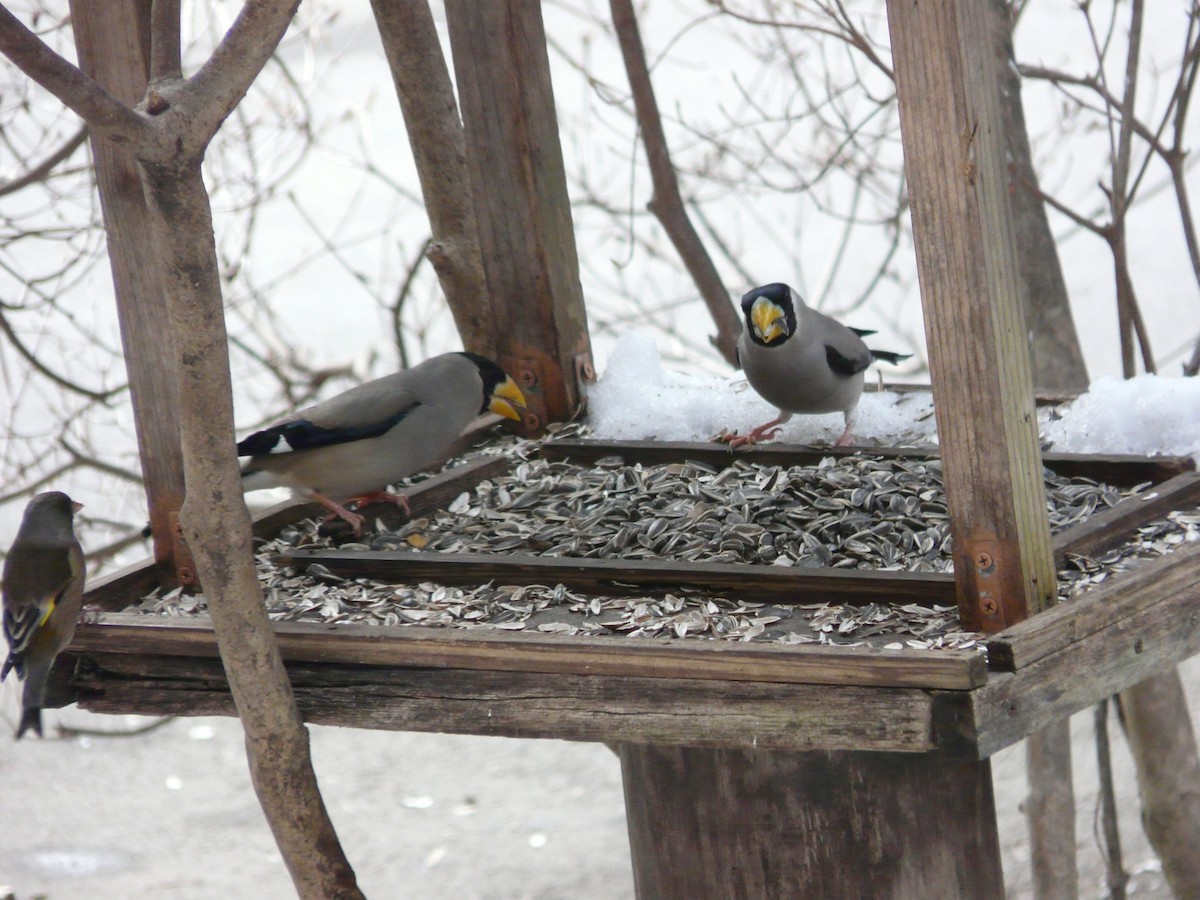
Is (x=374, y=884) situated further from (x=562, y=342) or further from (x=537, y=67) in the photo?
(x=537, y=67)

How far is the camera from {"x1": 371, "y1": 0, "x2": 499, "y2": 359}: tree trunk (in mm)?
3787

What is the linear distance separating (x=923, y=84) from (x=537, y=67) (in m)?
1.57

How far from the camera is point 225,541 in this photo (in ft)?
7.39

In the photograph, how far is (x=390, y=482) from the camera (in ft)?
10.4

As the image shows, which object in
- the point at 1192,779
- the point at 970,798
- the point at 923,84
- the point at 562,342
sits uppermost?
the point at 923,84

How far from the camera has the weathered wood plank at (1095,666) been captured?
2045mm

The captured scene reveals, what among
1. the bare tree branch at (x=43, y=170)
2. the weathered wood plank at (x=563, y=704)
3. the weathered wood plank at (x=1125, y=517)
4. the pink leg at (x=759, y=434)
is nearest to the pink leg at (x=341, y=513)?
the weathered wood plank at (x=563, y=704)

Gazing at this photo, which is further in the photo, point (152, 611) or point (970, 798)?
point (152, 611)

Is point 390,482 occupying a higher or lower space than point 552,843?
higher

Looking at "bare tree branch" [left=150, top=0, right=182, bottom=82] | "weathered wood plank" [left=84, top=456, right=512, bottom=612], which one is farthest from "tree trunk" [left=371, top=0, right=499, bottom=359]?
"bare tree branch" [left=150, top=0, right=182, bottom=82]

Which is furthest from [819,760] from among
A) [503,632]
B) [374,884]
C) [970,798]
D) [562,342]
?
[374,884]

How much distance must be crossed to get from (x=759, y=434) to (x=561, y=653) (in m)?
1.38

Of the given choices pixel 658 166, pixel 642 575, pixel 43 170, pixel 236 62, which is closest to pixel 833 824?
pixel 642 575

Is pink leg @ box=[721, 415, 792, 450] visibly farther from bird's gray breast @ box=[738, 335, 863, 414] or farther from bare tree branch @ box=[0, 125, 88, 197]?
bare tree branch @ box=[0, 125, 88, 197]
